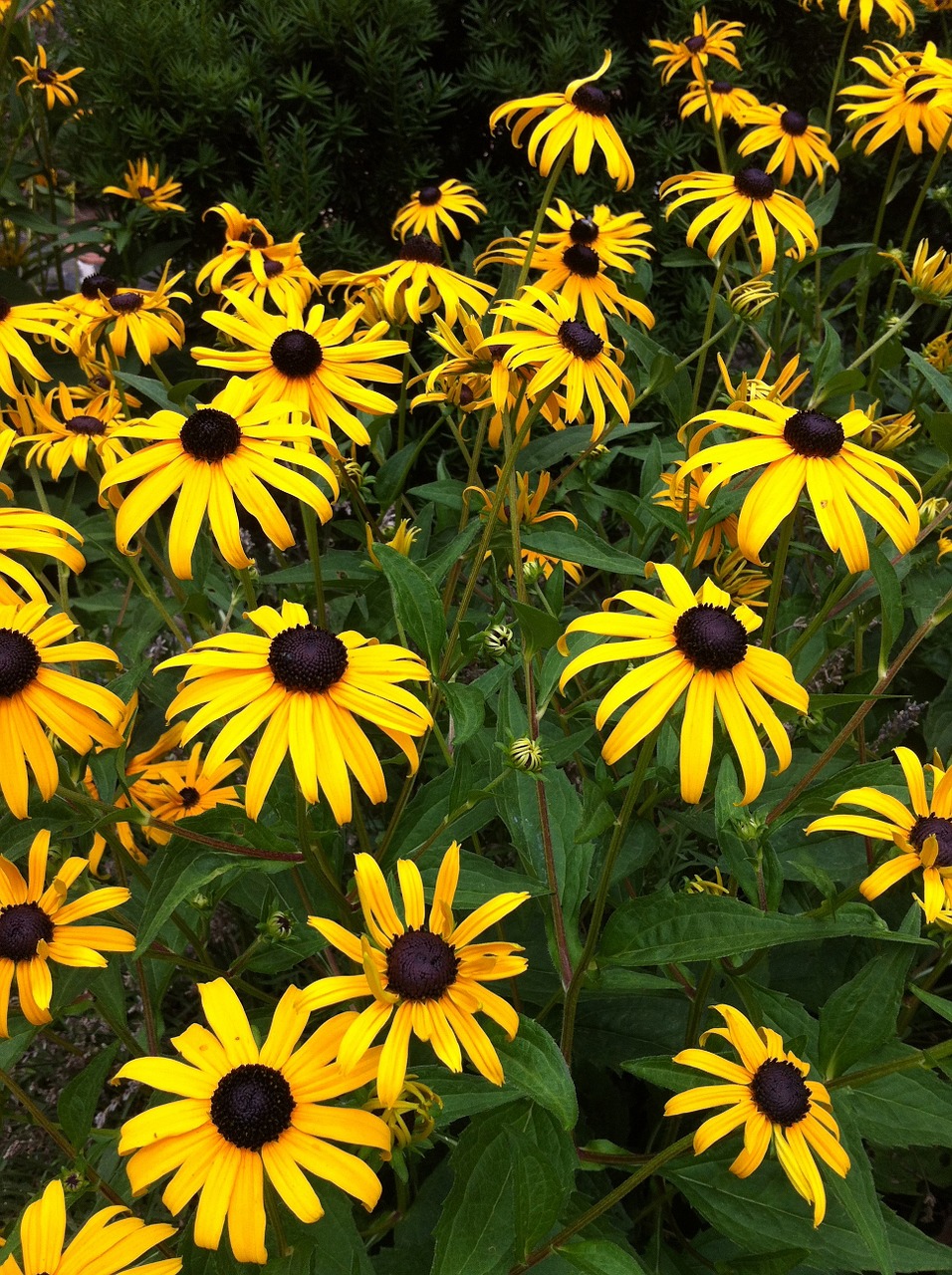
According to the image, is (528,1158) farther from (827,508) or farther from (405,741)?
(827,508)

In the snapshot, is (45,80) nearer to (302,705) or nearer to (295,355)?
(295,355)

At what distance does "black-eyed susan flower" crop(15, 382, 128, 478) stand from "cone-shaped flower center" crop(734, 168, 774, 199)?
4.55 feet

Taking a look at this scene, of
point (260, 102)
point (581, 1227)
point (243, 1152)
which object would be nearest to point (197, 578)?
point (243, 1152)

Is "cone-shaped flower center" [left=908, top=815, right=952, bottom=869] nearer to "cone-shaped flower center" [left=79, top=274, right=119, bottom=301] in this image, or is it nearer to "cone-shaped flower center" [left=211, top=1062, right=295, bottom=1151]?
"cone-shaped flower center" [left=211, top=1062, right=295, bottom=1151]

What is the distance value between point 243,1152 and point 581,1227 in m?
0.48

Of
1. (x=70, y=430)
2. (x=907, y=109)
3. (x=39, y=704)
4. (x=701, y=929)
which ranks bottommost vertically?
(x=70, y=430)

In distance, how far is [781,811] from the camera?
4.61 ft

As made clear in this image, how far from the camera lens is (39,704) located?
1.17 m

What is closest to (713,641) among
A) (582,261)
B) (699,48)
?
(582,261)

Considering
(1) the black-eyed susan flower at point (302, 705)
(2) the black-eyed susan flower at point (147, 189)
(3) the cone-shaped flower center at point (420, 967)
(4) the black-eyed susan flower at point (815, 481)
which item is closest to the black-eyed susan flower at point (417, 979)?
(3) the cone-shaped flower center at point (420, 967)

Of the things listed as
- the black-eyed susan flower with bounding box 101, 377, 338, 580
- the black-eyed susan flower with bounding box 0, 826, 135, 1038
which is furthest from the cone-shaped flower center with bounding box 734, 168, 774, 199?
the black-eyed susan flower with bounding box 0, 826, 135, 1038

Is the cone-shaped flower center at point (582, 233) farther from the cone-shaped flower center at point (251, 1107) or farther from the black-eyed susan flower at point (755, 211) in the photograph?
the cone-shaped flower center at point (251, 1107)

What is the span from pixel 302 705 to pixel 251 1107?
0.41 m

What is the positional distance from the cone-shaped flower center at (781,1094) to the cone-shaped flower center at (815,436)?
2.41ft
